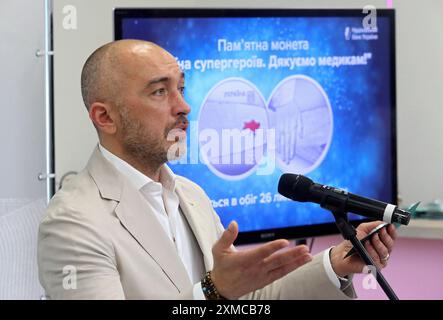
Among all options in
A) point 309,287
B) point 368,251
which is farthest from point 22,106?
point 368,251

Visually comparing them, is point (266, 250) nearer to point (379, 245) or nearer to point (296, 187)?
point (296, 187)

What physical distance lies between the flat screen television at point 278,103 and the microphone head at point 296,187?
78 cm

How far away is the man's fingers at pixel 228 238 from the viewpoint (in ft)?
3.05

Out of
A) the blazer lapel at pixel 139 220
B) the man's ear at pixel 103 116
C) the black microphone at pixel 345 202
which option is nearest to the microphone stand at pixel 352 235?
the black microphone at pixel 345 202

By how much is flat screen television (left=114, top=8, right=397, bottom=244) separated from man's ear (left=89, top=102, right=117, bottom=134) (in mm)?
578

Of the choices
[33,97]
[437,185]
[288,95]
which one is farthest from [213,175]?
[437,185]

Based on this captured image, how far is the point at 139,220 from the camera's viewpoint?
121cm

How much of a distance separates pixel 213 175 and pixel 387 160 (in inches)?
24.9

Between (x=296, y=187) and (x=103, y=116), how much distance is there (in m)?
0.40

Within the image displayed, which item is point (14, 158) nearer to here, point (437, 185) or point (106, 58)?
point (106, 58)

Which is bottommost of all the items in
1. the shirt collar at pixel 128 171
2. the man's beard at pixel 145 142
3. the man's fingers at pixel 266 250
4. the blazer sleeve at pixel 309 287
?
the blazer sleeve at pixel 309 287

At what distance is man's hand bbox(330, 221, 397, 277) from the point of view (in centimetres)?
113

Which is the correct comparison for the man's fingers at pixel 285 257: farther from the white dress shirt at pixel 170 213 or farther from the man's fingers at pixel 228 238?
the white dress shirt at pixel 170 213
